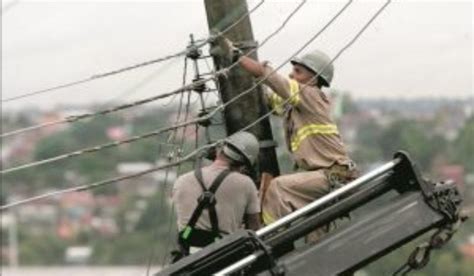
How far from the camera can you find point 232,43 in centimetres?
1011

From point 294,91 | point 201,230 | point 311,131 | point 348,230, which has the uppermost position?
point 294,91

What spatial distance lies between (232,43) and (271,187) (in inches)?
44.1

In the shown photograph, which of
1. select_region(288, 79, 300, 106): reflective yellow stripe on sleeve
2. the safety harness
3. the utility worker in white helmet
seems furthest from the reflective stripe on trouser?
the safety harness

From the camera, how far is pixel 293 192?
1026cm

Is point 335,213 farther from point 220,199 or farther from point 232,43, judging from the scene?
point 232,43

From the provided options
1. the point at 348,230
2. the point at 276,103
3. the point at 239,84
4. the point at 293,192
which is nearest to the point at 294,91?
the point at 276,103

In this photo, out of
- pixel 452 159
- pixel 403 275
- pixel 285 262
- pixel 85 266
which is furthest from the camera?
pixel 452 159

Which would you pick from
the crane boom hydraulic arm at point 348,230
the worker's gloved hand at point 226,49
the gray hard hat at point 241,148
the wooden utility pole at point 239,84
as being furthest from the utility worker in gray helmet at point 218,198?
the crane boom hydraulic arm at point 348,230

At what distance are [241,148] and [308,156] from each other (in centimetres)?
80

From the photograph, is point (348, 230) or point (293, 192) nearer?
point (348, 230)

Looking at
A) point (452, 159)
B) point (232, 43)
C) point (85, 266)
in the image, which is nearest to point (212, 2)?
point (232, 43)

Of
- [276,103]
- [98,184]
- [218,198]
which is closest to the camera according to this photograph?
[98,184]

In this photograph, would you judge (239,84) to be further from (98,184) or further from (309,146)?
(98,184)

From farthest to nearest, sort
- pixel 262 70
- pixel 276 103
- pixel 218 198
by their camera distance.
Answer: pixel 276 103 → pixel 262 70 → pixel 218 198
